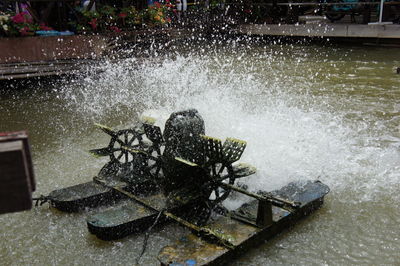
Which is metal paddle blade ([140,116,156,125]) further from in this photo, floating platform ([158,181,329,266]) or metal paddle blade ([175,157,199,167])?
floating platform ([158,181,329,266])

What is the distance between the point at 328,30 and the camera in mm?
17844

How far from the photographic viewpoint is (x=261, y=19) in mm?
21547

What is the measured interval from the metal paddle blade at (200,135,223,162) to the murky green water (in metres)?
0.99

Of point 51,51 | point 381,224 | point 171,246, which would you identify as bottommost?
point 381,224

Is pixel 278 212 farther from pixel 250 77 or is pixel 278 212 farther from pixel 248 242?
pixel 250 77

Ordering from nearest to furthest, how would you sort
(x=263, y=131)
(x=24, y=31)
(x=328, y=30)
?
(x=263, y=131) < (x=24, y=31) < (x=328, y=30)

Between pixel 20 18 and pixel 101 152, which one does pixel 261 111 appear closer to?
pixel 101 152

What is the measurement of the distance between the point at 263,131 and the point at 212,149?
11.9 ft

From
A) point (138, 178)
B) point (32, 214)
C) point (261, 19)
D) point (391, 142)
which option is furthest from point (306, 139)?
point (261, 19)

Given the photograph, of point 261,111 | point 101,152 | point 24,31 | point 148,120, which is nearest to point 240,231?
point 148,120

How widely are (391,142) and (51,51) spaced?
9.62 m

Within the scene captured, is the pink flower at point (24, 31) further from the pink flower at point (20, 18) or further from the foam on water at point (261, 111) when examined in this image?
the foam on water at point (261, 111)

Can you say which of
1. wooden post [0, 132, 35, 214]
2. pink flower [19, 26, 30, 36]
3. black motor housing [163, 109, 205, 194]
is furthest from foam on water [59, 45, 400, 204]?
wooden post [0, 132, 35, 214]

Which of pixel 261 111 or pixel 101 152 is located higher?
pixel 101 152
